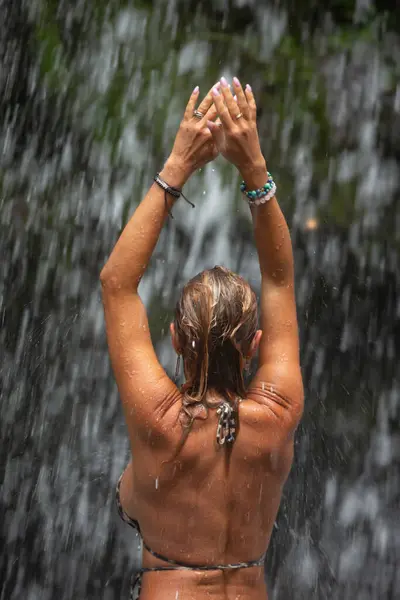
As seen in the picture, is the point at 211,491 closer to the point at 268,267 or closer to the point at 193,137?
the point at 268,267

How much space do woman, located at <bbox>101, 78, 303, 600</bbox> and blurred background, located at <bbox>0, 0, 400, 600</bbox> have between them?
2.39 metres

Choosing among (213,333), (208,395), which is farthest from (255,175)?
(208,395)

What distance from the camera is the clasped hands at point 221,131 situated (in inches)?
70.5

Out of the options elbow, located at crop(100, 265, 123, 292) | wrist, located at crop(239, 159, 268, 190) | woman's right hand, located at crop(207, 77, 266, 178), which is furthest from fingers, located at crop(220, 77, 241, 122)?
elbow, located at crop(100, 265, 123, 292)

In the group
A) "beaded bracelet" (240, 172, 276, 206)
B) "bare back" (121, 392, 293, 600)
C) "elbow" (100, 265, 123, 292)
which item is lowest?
"bare back" (121, 392, 293, 600)

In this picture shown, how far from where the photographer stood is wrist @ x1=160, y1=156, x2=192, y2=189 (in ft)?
6.13

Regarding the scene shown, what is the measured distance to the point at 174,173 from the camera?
1869 millimetres

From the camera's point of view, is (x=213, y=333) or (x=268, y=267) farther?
(x=268, y=267)

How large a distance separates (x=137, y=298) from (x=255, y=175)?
0.41m

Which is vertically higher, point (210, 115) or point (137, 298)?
point (210, 115)

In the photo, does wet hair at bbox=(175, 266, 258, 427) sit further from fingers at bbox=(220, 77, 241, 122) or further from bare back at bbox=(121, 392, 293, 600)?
fingers at bbox=(220, 77, 241, 122)

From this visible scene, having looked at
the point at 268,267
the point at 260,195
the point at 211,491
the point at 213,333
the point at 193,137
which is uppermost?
the point at 193,137

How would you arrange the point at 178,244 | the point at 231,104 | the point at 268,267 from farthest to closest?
the point at 178,244, the point at 268,267, the point at 231,104

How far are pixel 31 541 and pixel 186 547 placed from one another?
Answer: 2.62 meters
